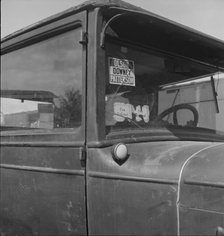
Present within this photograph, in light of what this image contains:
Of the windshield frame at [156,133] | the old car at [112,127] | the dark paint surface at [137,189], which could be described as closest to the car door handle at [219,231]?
the old car at [112,127]

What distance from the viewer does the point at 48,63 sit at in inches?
113

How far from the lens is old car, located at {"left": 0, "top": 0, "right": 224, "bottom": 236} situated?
2.18m

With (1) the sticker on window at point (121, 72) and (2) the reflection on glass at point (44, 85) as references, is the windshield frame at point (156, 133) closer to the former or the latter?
(1) the sticker on window at point (121, 72)

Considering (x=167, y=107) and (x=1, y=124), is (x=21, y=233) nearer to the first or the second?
(x=1, y=124)

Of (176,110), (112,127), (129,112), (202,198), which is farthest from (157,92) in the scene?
(202,198)

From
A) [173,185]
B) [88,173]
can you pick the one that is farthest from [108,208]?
[173,185]

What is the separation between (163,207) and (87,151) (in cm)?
53

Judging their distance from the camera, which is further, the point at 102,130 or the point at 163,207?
the point at 102,130

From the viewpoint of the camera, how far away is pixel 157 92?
2.80 meters

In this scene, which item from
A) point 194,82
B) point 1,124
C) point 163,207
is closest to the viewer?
point 163,207

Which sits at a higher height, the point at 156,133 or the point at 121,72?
the point at 121,72

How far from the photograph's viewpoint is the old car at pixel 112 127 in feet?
7.16

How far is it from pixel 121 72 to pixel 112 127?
13.1 inches

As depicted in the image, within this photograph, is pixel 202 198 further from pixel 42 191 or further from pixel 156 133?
pixel 42 191
